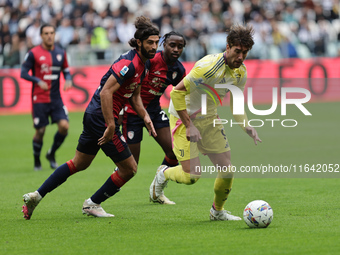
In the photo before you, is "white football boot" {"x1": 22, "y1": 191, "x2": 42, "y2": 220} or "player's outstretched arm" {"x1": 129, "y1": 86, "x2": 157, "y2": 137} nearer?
"white football boot" {"x1": 22, "y1": 191, "x2": 42, "y2": 220}

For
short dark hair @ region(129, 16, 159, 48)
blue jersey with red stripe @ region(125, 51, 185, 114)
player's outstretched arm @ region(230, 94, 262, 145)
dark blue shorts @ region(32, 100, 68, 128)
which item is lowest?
dark blue shorts @ region(32, 100, 68, 128)

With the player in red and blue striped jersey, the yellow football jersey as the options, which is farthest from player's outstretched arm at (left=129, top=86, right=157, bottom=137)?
the player in red and blue striped jersey

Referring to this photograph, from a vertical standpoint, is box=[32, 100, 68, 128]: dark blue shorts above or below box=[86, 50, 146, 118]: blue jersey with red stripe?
below

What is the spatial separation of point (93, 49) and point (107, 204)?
13.2 m

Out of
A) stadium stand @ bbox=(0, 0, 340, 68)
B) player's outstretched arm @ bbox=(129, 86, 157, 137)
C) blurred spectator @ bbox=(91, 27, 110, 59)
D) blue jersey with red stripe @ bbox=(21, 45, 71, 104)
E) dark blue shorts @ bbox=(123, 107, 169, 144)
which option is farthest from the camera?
blurred spectator @ bbox=(91, 27, 110, 59)

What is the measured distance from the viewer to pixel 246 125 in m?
6.98

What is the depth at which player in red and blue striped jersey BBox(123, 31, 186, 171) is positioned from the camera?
844 cm

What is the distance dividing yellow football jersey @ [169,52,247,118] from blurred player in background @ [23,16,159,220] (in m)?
0.53

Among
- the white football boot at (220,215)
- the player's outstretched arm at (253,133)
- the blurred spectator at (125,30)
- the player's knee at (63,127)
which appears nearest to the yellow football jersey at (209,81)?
the player's outstretched arm at (253,133)

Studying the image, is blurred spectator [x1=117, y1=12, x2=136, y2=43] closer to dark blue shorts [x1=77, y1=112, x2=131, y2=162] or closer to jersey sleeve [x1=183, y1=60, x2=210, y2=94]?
dark blue shorts [x1=77, y1=112, x2=131, y2=162]

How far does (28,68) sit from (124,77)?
551cm

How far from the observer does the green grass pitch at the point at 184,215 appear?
564 cm

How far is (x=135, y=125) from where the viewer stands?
343 inches

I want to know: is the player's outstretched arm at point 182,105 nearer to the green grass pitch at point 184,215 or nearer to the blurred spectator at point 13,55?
the green grass pitch at point 184,215
